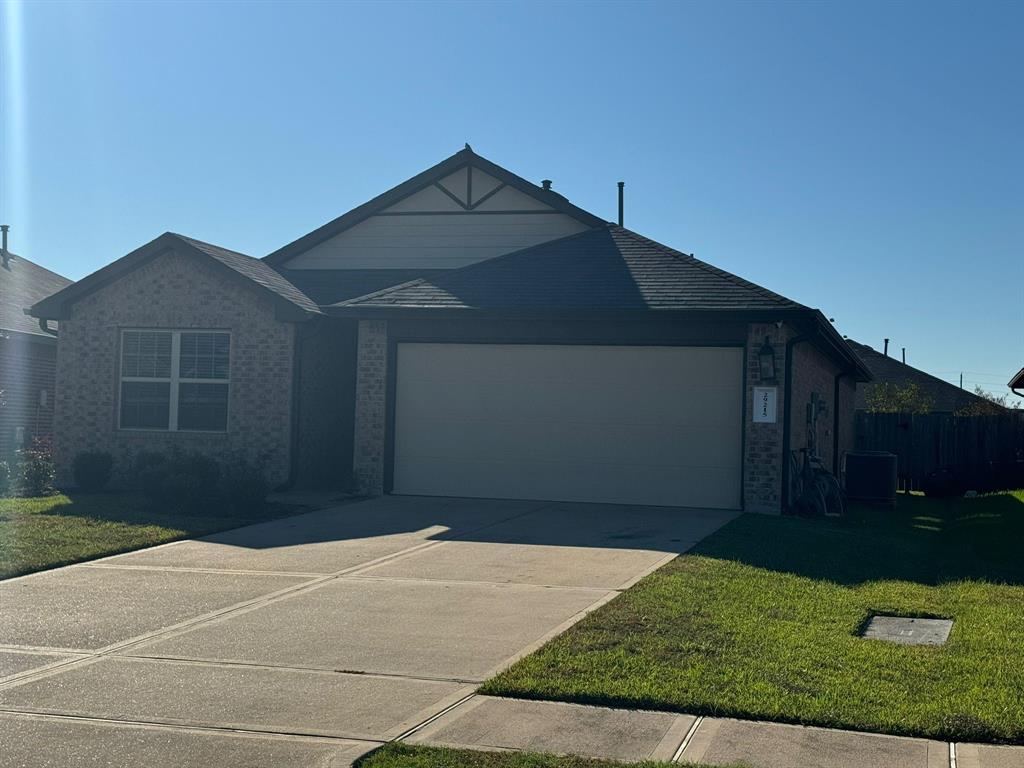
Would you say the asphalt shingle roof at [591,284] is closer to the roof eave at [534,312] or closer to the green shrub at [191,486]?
the roof eave at [534,312]

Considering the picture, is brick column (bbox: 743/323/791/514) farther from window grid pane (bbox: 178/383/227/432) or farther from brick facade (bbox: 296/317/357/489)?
window grid pane (bbox: 178/383/227/432)

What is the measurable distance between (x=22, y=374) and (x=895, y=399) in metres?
36.4

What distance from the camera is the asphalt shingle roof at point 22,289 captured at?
81.8 ft

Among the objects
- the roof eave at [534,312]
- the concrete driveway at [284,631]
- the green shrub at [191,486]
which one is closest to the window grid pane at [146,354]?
the green shrub at [191,486]

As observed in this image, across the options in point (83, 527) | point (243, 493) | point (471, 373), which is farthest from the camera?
point (471, 373)

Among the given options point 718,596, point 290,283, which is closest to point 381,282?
point 290,283

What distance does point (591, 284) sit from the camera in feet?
61.2

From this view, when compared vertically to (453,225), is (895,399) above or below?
below

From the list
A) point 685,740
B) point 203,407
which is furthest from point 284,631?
point 203,407

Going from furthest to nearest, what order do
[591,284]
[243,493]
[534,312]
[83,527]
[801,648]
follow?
[591,284]
[534,312]
[243,493]
[83,527]
[801,648]

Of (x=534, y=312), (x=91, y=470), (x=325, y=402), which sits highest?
(x=534, y=312)

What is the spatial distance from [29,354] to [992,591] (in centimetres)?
2140

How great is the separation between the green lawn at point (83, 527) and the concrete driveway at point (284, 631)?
0.38 metres

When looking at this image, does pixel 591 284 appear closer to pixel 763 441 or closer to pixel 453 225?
pixel 763 441
